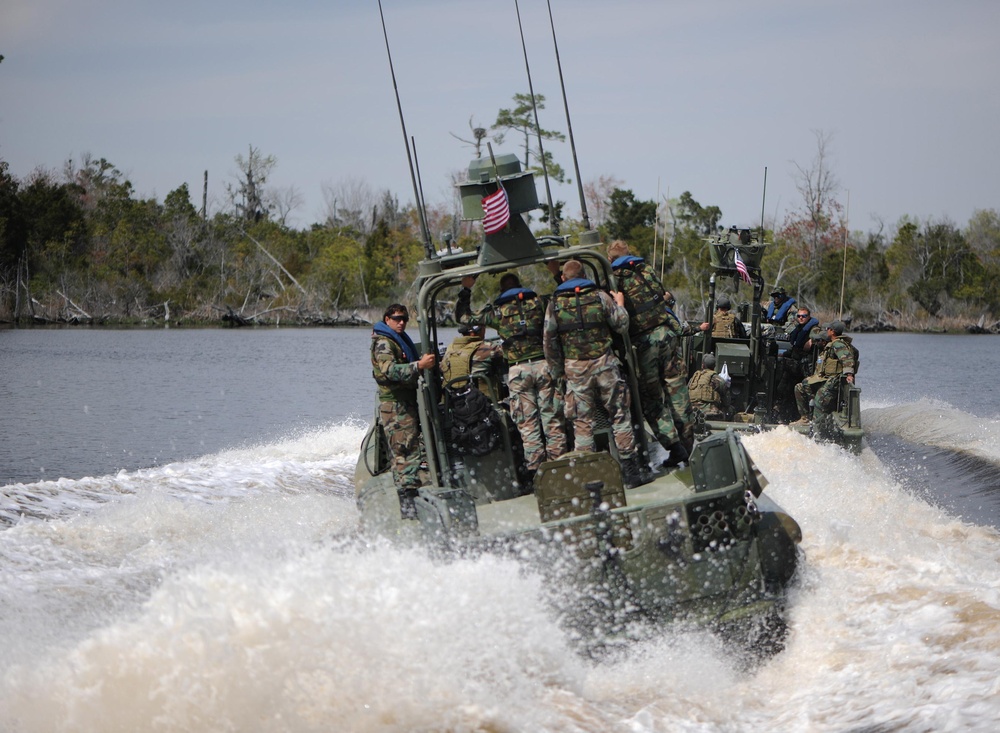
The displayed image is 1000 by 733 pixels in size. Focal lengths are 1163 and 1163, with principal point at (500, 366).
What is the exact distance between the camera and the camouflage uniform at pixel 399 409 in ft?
27.9

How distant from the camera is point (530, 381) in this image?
849cm

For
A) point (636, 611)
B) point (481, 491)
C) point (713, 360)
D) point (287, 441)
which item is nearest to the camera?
point (636, 611)

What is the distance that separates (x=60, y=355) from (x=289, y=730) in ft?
102

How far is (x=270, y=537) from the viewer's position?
35.4 ft

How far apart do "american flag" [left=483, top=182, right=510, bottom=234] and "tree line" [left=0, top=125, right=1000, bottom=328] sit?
129 feet

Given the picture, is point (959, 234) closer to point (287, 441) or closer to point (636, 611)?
point (287, 441)

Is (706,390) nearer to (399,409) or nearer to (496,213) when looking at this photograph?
(399,409)

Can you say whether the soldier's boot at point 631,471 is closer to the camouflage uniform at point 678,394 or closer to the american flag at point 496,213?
the camouflage uniform at point 678,394

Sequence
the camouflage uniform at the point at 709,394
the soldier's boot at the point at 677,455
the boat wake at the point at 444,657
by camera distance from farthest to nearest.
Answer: the camouflage uniform at the point at 709,394, the soldier's boot at the point at 677,455, the boat wake at the point at 444,657

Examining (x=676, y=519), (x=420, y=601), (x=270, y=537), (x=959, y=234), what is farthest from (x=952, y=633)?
(x=959, y=234)

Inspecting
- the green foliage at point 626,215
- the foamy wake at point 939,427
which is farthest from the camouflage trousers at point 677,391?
the green foliage at point 626,215

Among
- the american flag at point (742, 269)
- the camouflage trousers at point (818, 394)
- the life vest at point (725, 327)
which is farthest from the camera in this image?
the life vest at point (725, 327)

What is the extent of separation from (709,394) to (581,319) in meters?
6.65

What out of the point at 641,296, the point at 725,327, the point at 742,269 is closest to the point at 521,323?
the point at 641,296
